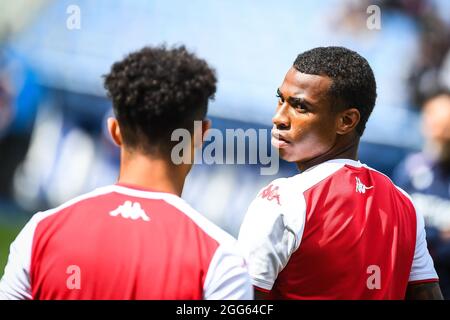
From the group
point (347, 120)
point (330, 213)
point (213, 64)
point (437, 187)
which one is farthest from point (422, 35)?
point (330, 213)

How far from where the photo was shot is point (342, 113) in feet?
9.87

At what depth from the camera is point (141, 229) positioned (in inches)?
88.1

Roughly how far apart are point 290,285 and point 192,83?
0.94 metres

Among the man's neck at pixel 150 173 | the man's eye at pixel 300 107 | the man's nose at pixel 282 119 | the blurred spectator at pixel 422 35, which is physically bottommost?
the man's neck at pixel 150 173

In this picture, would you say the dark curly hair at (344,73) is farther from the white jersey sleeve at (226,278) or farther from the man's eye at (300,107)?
the white jersey sleeve at (226,278)

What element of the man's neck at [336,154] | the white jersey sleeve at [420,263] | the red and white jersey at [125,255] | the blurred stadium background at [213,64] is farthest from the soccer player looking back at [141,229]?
the blurred stadium background at [213,64]

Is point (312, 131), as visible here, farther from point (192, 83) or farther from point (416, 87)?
point (416, 87)

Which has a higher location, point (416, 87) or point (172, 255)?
point (416, 87)

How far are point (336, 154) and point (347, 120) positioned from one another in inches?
5.4

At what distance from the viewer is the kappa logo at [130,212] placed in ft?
7.40

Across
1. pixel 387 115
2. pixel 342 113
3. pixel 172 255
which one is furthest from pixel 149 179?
pixel 387 115

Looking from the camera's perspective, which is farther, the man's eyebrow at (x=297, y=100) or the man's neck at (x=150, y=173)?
the man's eyebrow at (x=297, y=100)
